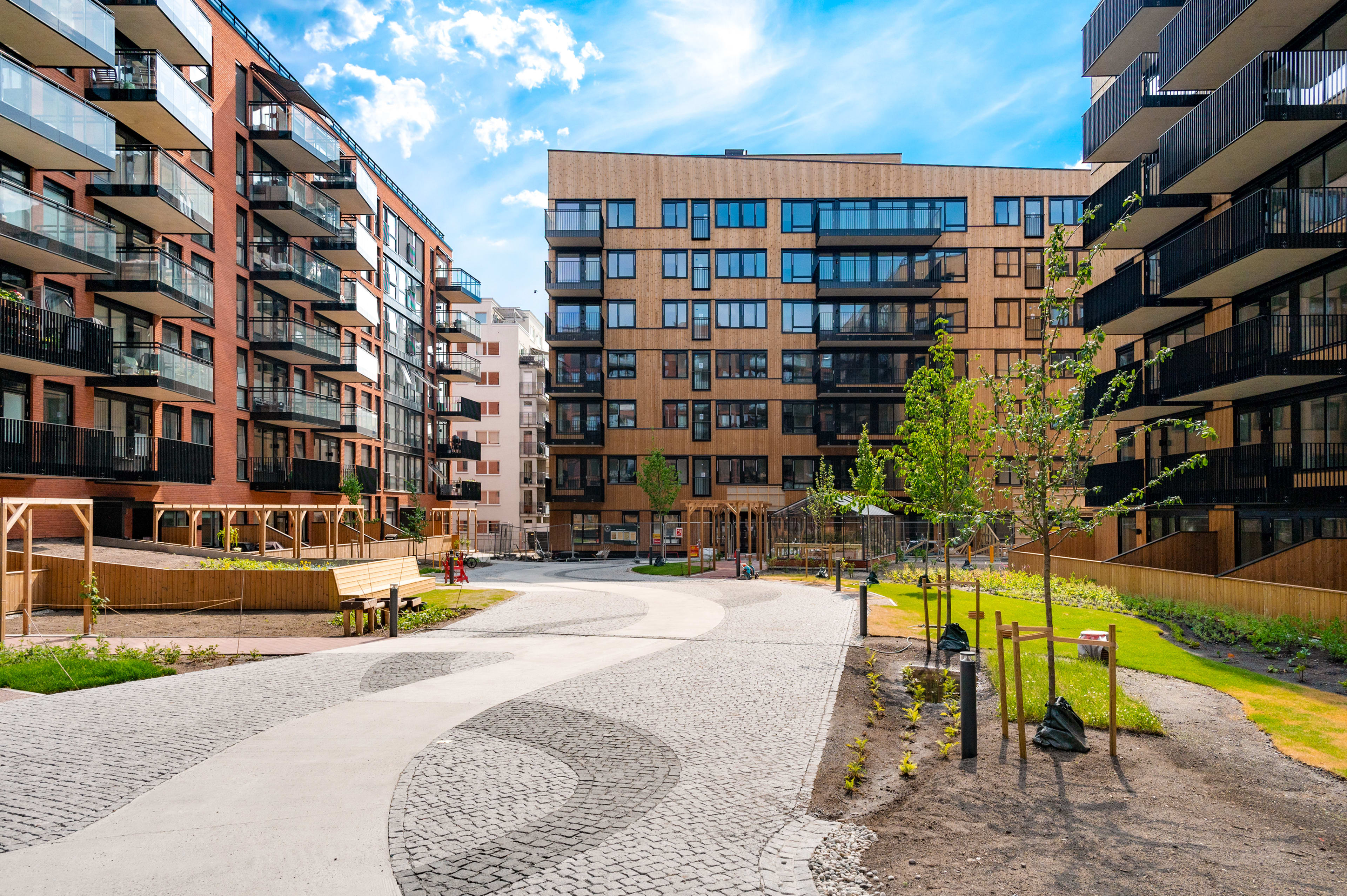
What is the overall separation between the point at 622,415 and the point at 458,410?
14.5 meters

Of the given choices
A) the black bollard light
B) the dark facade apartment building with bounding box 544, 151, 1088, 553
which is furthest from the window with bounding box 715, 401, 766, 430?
the black bollard light

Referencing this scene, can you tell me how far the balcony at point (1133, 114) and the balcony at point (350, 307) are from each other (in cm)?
3394

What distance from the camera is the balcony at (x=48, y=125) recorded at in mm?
20328

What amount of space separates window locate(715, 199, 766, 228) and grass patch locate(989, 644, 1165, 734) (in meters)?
43.5

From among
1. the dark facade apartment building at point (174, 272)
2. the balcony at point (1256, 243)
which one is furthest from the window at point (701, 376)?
the balcony at point (1256, 243)

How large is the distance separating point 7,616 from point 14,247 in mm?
9732

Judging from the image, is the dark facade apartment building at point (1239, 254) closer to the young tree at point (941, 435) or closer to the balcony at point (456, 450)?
the young tree at point (941, 435)

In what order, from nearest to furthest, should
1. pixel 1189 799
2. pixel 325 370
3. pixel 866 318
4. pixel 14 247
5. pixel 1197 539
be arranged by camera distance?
pixel 1189 799, pixel 14 247, pixel 1197 539, pixel 325 370, pixel 866 318

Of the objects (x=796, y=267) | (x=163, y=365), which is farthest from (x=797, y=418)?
(x=163, y=365)

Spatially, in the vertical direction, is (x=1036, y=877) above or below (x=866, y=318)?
below

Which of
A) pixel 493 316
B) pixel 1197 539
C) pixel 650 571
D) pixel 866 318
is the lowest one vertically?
pixel 650 571

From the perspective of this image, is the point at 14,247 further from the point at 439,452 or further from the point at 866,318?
the point at 866,318

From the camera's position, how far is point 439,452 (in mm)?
58125

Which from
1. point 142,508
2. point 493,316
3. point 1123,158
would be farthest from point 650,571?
point 493,316
